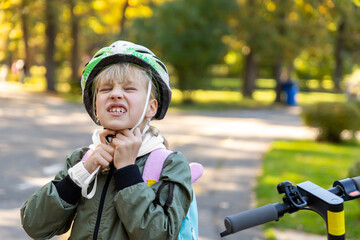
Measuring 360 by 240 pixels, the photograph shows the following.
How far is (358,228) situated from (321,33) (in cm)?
1973

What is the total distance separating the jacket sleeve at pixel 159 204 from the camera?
1.80 metres

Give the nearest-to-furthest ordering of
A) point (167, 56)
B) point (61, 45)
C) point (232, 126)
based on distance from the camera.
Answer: point (232, 126) → point (167, 56) → point (61, 45)

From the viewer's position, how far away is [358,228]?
211 inches

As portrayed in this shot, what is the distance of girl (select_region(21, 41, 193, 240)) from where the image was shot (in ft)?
5.98

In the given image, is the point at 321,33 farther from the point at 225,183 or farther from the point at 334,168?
the point at 225,183

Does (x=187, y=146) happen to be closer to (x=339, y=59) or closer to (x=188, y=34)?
(x=188, y=34)

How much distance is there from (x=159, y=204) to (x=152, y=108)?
41 centimetres

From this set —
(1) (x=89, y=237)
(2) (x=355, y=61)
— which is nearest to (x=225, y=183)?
(1) (x=89, y=237)

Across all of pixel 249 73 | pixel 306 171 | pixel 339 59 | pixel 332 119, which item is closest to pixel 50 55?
pixel 249 73

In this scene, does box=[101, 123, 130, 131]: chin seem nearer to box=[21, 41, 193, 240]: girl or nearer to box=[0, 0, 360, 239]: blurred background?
box=[21, 41, 193, 240]: girl

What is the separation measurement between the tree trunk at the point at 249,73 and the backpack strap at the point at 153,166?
77.6 ft

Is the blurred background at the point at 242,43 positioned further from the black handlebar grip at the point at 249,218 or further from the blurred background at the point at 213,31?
the black handlebar grip at the point at 249,218

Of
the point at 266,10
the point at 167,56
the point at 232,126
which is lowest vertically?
the point at 232,126

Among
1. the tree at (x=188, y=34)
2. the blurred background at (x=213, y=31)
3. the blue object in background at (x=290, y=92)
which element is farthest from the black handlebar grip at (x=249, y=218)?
the blue object in background at (x=290, y=92)
